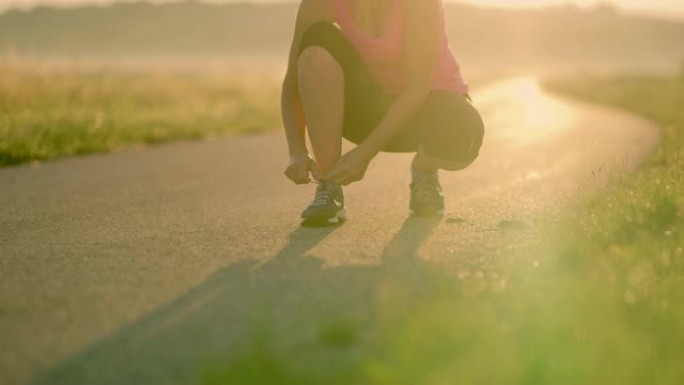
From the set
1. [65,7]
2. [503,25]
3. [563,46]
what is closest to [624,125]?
[563,46]

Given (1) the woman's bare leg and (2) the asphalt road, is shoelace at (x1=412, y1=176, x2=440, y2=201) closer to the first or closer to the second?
(2) the asphalt road

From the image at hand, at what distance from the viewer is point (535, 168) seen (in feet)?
24.8

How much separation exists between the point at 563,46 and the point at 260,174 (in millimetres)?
142351

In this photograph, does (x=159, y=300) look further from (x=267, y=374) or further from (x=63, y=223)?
(x=63, y=223)

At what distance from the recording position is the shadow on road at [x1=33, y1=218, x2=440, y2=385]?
2.52 m

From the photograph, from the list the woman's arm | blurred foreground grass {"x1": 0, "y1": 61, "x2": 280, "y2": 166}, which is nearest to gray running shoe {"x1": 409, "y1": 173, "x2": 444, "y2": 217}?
the woman's arm

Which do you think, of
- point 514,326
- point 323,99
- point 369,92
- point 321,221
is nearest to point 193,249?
point 321,221

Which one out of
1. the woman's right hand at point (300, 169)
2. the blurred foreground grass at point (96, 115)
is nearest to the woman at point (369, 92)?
the woman's right hand at point (300, 169)

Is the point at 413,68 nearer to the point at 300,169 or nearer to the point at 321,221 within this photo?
the point at 300,169

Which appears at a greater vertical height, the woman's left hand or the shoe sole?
the woman's left hand

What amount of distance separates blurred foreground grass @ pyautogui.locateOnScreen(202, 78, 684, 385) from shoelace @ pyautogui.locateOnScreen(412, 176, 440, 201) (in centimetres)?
106

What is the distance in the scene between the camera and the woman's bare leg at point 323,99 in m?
4.61

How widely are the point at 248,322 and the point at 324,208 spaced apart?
1772 millimetres

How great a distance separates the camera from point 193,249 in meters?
4.20
